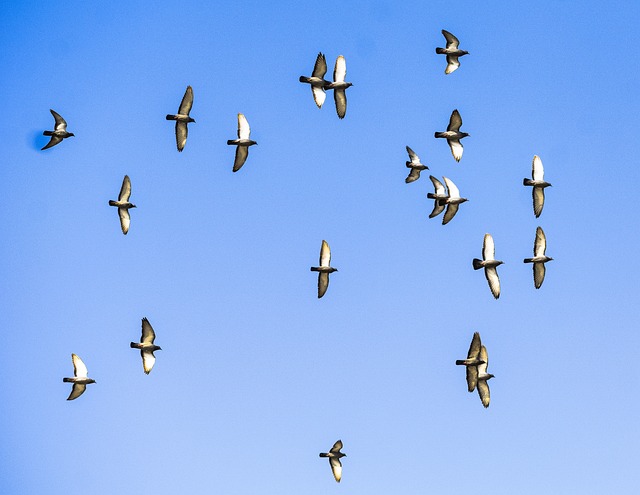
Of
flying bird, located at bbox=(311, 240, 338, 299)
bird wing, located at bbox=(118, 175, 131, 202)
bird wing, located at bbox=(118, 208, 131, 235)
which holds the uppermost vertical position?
bird wing, located at bbox=(118, 175, 131, 202)

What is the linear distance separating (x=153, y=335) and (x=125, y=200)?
518 cm

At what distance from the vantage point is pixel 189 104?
52844 millimetres

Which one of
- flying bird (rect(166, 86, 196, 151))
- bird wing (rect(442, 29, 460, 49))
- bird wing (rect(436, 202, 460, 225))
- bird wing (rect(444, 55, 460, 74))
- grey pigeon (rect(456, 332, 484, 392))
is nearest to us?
grey pigeon (rect(456, 332, 484, 392))

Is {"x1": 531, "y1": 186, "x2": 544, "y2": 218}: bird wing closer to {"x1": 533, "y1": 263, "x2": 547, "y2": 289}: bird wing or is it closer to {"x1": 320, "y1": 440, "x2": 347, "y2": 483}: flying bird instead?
{"x1": 533, "y1": 263, "x2": 547, "y2": 289}: bird wing

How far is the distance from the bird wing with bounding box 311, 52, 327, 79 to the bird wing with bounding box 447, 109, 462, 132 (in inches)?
209

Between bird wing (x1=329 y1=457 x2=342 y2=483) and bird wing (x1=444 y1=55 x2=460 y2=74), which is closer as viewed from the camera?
bird wing (x1=444 y1=55 x2=460 y2=74)

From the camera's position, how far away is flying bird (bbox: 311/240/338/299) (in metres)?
53.3

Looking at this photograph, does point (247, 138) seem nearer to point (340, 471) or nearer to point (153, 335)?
point (153, 335)

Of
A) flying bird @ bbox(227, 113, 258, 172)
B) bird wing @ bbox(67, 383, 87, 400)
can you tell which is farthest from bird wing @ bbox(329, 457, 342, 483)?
flying bird @ bbox(227, 113, 258, 172)

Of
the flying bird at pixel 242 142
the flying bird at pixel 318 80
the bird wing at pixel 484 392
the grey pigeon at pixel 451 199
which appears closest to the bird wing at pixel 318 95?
the flying bird at pixel 318 80

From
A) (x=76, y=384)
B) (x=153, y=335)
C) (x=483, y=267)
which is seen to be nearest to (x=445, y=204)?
(x=483, y=267)

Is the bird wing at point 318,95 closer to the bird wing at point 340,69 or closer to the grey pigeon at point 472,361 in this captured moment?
the bird wing at point 340,69

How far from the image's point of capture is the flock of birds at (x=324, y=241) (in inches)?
2079

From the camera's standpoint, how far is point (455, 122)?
5431 cm
